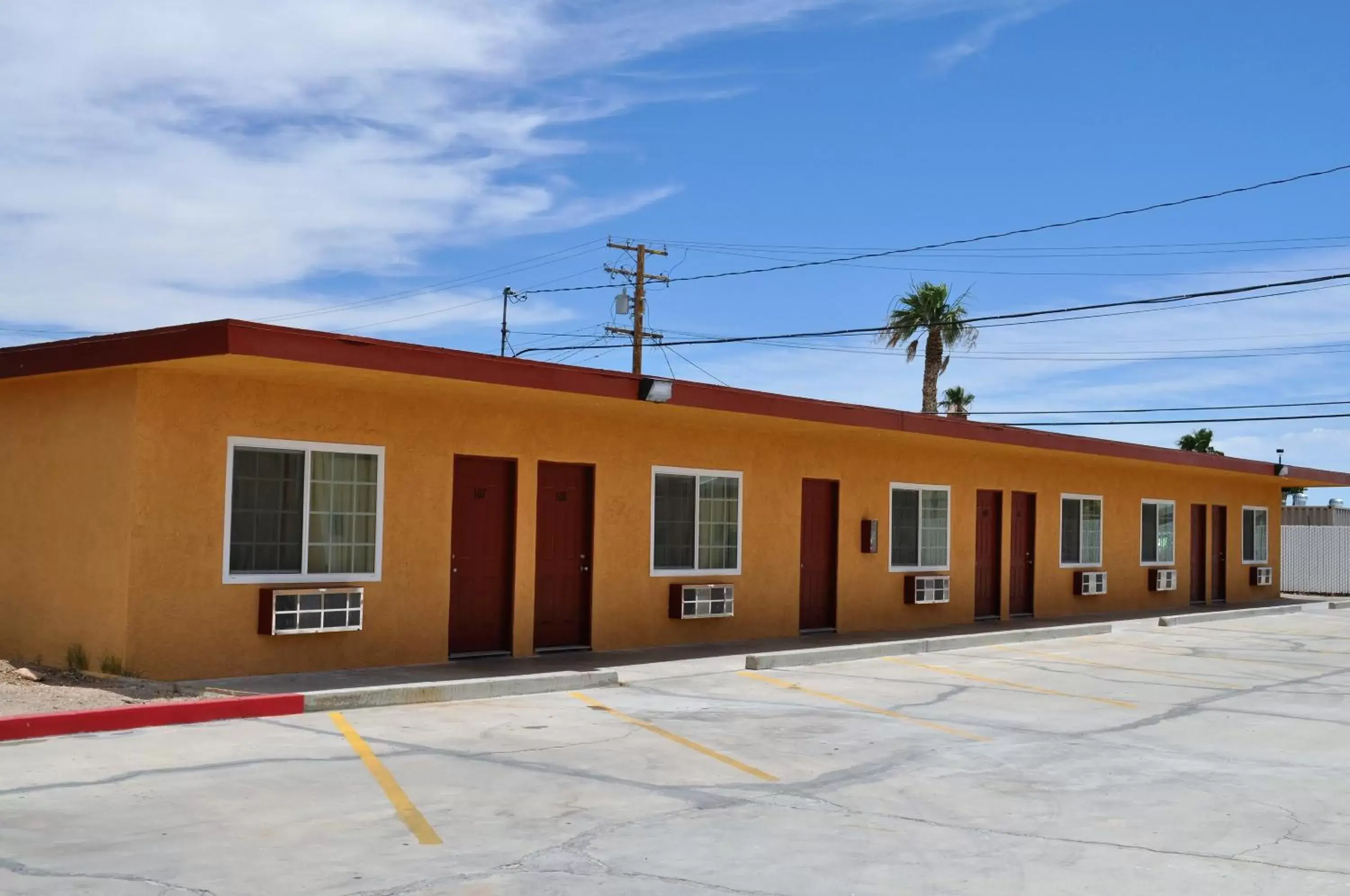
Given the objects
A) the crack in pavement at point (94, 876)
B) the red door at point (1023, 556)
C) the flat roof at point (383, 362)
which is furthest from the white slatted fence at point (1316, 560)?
the crack in pavement at point (94, 876)

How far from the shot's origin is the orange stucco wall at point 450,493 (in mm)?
12031

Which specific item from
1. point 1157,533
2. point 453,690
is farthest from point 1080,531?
point 453,690

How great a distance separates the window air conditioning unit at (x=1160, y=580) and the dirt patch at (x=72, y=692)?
21591 mm

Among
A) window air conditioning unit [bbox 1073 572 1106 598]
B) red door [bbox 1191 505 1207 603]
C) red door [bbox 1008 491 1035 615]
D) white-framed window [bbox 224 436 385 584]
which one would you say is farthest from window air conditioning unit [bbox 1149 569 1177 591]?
white-framed window [bbox 224 436 385 584]

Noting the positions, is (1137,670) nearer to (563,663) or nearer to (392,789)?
(563,663)

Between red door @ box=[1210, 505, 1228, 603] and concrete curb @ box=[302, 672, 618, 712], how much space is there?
847 inches

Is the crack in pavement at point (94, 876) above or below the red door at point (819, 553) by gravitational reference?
below

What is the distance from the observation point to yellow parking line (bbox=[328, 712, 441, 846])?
23.5 ft

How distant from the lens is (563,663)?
1456 cm

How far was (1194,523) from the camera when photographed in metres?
29.8

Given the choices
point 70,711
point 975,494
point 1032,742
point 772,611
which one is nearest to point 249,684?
point 70,711

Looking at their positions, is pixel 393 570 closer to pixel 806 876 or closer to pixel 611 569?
pixel 611 569

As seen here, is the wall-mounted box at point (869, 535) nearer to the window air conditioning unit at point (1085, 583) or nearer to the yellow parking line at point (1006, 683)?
the yellow parking line at point (1006, 683)

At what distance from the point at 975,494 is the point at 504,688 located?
12078mm
